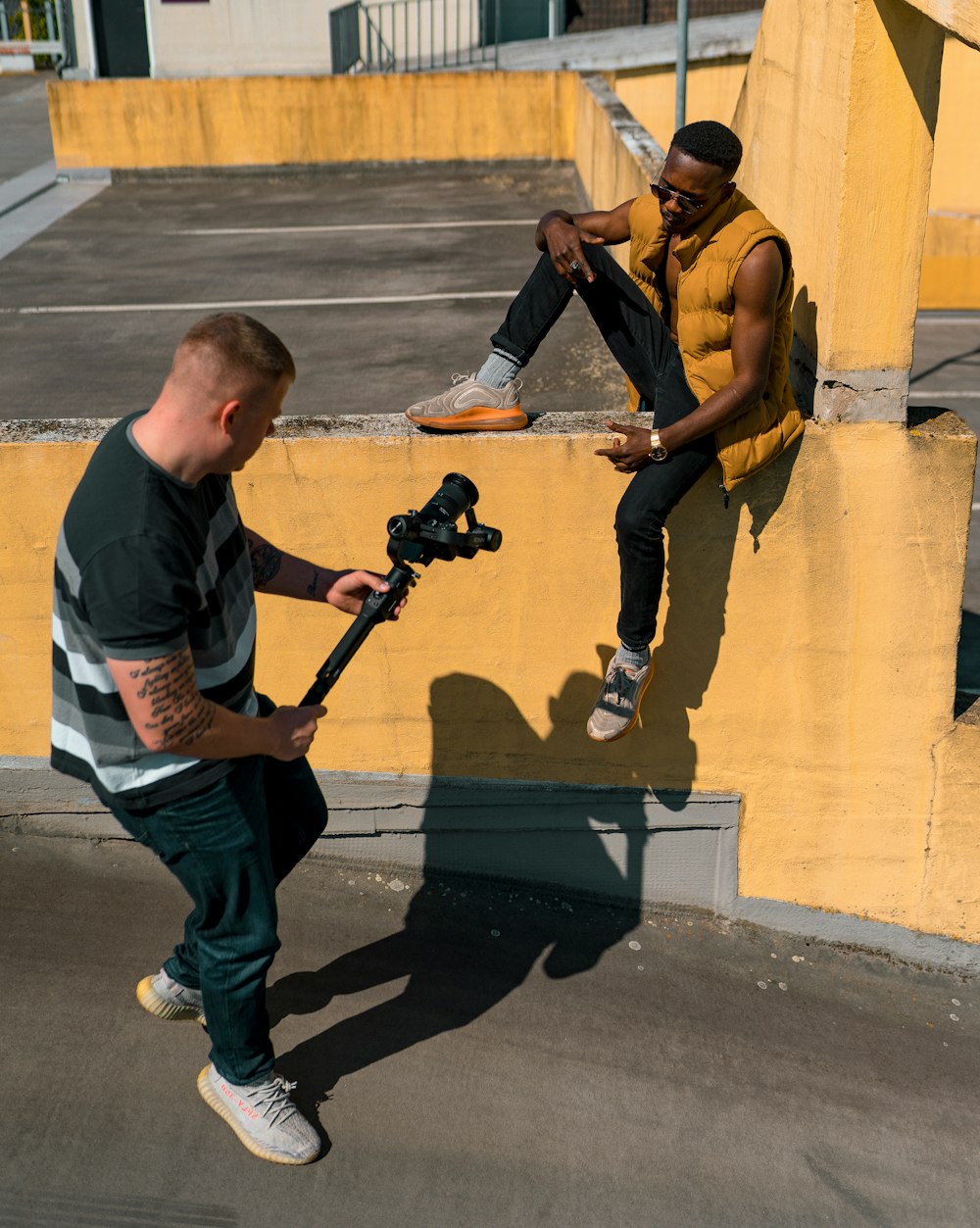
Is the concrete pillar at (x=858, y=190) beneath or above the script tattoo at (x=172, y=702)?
above

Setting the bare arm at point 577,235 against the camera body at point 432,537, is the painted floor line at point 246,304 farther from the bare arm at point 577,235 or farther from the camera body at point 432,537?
the camera body at point 432,537

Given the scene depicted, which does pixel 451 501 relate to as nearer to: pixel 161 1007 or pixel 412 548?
pixel 412 548

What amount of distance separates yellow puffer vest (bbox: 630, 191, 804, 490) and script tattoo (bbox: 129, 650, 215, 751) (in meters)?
1.89

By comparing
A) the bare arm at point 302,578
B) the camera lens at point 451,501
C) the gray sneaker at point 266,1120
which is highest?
the camera lens at point 451,501

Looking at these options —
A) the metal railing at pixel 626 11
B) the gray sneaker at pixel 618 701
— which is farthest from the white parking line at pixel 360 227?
the metal railing at pixel 626 11

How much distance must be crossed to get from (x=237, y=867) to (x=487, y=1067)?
1345 millimetres

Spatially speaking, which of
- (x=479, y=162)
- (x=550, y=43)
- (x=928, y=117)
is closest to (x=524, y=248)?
(x=479, y=162)

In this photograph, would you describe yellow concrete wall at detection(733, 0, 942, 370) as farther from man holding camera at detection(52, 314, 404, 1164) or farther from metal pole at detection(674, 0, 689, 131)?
metal pole at detection(674, 0, 689, 131)

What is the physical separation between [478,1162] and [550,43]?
18733mm

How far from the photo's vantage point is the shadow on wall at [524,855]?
4004 millimetres

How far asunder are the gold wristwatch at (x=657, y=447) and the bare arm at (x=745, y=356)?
1 centimetres

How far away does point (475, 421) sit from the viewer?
4020 mm

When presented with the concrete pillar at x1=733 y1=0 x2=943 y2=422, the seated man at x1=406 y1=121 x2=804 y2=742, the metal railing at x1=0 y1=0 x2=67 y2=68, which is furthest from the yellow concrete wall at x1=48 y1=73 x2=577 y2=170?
the metal railing at x1=0 y1=0 x2=67 y2=68

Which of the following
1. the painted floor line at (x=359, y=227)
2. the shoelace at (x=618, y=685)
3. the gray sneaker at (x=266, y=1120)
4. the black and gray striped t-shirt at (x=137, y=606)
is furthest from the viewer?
the painted floor line at (x=359, y=227)
